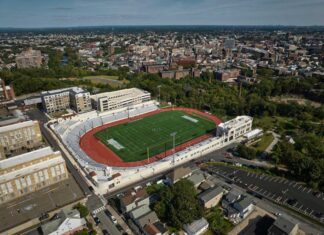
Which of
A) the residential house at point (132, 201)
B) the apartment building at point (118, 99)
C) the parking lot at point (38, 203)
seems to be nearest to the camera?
the parking lot at point (38, 203)

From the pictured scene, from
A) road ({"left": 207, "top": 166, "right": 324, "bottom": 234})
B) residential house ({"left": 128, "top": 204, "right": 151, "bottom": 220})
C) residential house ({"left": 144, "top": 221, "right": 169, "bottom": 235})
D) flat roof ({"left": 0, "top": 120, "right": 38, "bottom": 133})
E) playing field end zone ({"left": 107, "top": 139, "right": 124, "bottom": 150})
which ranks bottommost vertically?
playing field end zone ({"left": 107, "top": 139, "right": 124, "bottom": 150})

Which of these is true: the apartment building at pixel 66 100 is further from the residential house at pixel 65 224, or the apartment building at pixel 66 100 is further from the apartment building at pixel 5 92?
the residential house at pixel 65 224

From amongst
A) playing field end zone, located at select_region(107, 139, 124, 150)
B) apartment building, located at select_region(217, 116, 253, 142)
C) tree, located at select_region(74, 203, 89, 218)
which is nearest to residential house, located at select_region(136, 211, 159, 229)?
tree, located at select_region(74, 203, 89, 218)

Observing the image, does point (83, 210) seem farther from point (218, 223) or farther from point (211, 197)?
point (218, 223)

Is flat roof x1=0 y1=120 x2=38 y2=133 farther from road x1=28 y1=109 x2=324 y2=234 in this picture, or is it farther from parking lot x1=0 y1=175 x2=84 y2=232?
parking lot x1=0 y1=175 x2=84 y2=232

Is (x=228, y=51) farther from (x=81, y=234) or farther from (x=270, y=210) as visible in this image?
(x=81, y=234)

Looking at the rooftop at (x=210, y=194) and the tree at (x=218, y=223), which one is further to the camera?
the rooftop at (x=210, y=194)

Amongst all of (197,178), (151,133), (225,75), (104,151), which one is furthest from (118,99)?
(225,75)

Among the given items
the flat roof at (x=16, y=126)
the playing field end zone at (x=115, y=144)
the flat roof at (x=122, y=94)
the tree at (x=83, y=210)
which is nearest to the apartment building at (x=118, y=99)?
the flat roof at (x=122, y=94)
